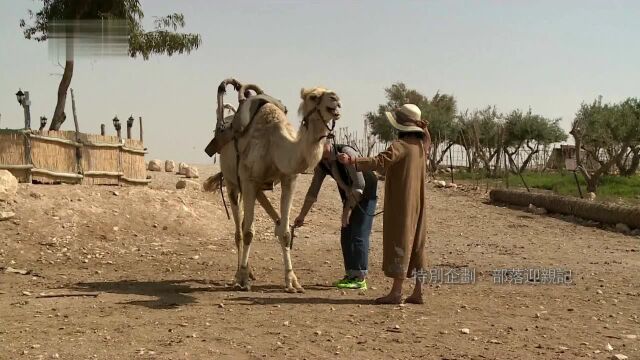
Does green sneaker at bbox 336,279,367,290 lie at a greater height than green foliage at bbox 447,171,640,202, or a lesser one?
lesser

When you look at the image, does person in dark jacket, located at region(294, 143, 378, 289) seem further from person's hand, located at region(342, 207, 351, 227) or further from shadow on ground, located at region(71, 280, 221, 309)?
shadow on ground, located at region(71, 280, 221, 309)

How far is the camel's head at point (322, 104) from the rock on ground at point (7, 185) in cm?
632

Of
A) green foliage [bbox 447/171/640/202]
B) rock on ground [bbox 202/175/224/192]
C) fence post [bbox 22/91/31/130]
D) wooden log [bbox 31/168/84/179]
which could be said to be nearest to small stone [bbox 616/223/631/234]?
green foliage [bbox 447/171/640/202]

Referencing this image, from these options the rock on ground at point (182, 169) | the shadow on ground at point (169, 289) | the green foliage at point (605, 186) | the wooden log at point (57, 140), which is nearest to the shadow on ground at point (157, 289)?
the shadow on ground at point (169, 289)

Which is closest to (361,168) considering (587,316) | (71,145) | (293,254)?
(587,316)

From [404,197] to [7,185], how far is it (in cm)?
741

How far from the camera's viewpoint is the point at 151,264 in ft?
27.9

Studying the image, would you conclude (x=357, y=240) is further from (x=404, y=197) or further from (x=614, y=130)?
(x=614, y=130)

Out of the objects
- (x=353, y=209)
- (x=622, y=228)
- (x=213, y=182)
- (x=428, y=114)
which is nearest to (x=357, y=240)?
(x=353, y=209)

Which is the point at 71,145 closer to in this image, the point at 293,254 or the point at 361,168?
the point at 293,254

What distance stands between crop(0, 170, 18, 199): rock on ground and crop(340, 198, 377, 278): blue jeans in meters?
6.16

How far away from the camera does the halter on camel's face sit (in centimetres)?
577

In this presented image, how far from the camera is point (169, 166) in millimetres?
26578

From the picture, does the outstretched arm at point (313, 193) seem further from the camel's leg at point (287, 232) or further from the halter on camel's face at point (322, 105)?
the halter on camel's face at point (322, 105)
